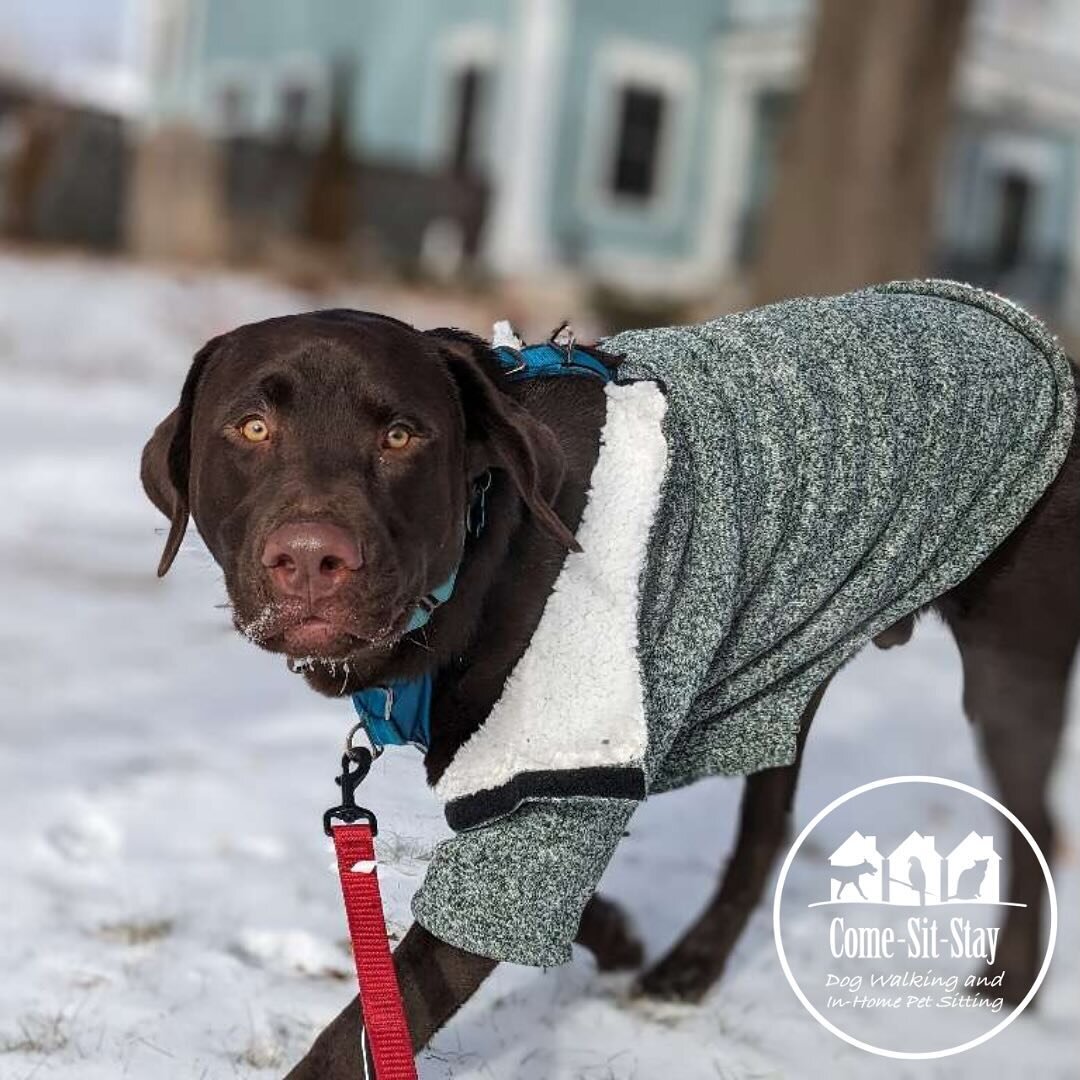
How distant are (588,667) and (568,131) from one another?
1630 centimetres

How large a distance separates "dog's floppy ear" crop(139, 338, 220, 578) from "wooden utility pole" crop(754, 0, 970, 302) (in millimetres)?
4034

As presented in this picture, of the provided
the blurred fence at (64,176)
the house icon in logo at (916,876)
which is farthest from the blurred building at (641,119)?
the house icon in logo at (916,876)

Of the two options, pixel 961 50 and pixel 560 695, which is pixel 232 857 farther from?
pixel 961 50

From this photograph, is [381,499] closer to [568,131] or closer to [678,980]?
[678,980]

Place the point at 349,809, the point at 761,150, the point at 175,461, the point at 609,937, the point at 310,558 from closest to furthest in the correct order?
1. the point at 310,558
2. the point at 349,809
3. the point at 175,461
4. the point at 609,937
5. the point at 761,150

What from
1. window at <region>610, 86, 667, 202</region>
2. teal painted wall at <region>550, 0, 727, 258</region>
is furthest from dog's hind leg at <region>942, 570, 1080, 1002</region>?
window at <region>610, 86, 667, 202</region>

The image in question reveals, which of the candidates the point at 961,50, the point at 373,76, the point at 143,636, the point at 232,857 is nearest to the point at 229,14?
the point at 373,76

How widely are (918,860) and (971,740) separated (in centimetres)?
57

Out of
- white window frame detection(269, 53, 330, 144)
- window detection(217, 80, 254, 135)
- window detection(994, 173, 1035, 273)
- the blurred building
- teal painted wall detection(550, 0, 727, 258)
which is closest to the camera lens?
the blurred building

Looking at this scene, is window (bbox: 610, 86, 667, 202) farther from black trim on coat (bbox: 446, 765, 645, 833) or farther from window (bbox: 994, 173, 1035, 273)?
black trim on coat (bbox: 446, 765, 645, 833)

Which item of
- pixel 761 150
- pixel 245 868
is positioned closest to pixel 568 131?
pixel 761 150

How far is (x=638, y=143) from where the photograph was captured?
18406 millimetres

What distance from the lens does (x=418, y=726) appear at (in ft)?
7.03

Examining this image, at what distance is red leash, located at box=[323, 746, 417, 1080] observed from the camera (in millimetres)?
2002
